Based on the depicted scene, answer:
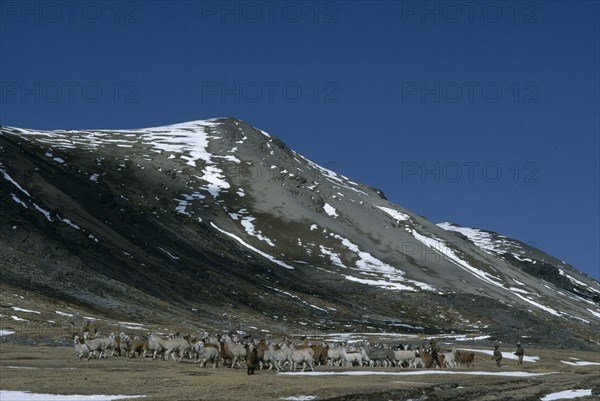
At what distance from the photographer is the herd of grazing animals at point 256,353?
177 feet

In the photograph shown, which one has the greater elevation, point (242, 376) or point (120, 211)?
point (120, 211)

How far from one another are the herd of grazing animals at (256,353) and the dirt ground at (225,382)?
116 cm

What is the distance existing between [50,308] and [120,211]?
85.4m

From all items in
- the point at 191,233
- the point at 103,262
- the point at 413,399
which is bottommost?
the point at 413,399

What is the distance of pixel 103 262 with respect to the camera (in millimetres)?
142000

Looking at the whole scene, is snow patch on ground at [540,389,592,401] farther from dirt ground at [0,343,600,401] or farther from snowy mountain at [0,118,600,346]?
snowy mountain at [0,118,600,346]

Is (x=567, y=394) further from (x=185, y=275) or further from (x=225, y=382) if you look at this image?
(x=185, y=275)

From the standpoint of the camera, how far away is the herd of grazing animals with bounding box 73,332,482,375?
53969mm

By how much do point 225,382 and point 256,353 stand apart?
20.8 feet

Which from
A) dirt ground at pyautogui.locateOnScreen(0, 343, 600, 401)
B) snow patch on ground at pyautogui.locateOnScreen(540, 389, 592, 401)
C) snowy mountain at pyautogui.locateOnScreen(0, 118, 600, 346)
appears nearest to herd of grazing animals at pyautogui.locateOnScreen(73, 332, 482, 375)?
dirt ground at pyautogui.locateOnScreen(0, 343, 600, 401)

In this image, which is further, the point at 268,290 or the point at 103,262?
the point at 268,290

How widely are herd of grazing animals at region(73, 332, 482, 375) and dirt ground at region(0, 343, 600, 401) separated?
3.81 feet

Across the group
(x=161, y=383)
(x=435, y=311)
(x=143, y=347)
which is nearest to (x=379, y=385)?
(x=161, y=383)

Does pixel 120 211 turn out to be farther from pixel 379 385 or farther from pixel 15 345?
pixel 379 385
